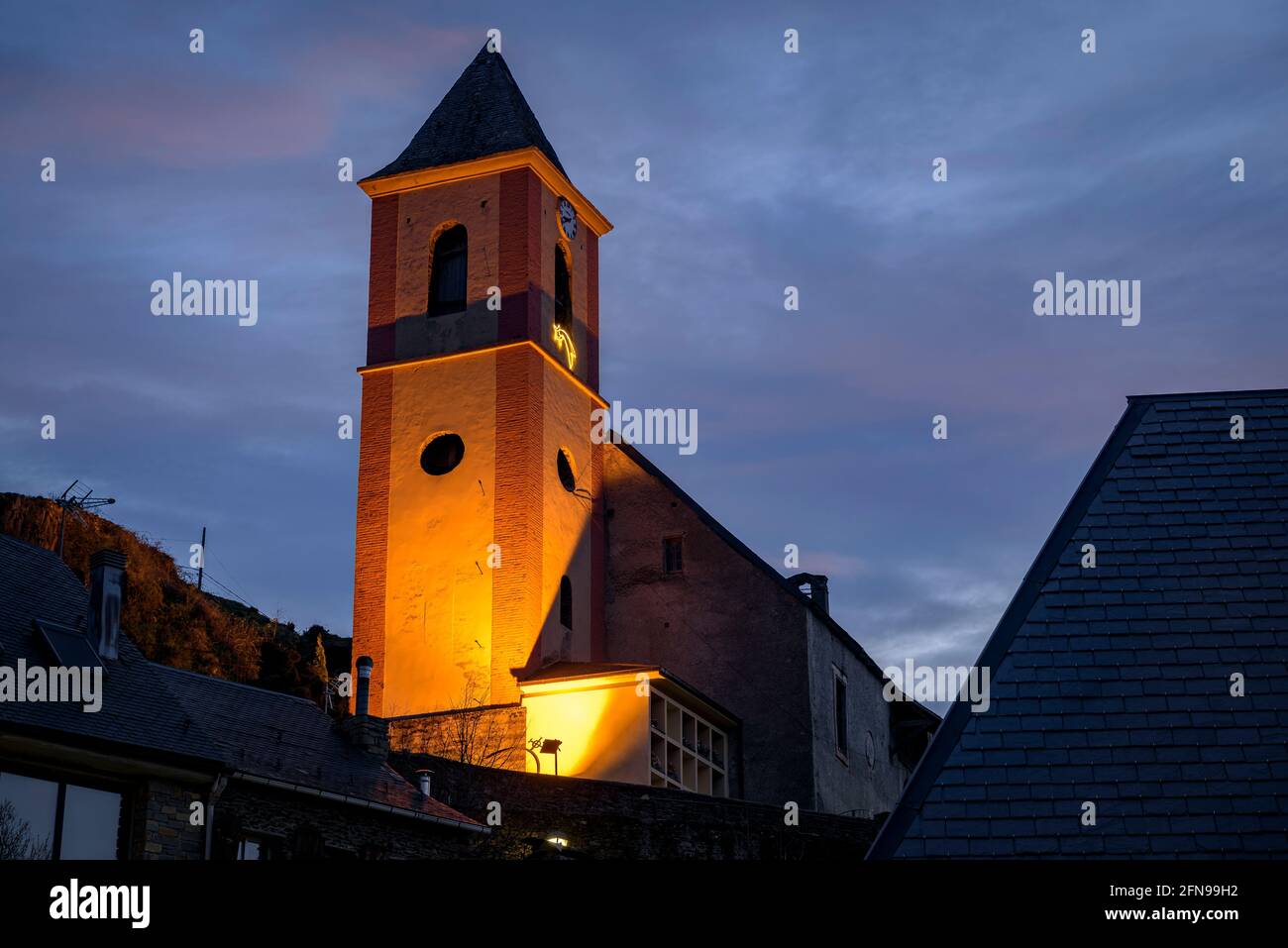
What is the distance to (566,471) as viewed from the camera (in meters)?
37.8

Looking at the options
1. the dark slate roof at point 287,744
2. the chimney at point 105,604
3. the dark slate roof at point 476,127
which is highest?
the dark slate roof at point 476,127

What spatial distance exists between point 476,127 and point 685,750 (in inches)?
583

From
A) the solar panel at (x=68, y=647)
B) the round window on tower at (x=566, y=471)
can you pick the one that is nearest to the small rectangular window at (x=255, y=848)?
the solar panel at (x=68, y=647)

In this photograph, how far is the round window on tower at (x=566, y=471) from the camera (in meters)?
37.5

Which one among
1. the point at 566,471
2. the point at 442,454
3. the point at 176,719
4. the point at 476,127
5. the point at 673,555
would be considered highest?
the point at 476,127

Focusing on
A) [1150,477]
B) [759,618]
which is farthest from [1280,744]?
[759,618]

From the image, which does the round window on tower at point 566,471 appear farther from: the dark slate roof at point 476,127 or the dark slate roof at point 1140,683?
the dark slate roof at point 1140,683

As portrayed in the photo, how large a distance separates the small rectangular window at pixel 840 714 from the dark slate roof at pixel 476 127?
1289cm

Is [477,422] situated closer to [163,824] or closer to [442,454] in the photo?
[442,454]

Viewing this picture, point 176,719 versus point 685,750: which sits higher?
point 685,750

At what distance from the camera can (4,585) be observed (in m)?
23.4

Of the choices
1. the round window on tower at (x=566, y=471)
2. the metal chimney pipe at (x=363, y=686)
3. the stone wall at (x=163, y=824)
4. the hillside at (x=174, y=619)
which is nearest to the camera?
the stone wall at (x=163, y=824)

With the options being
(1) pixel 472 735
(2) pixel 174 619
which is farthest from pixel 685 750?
(2) pixel 174 619

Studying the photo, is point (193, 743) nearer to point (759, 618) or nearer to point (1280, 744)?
point (1280, 744)
